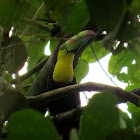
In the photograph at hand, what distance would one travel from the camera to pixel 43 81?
8.49ft

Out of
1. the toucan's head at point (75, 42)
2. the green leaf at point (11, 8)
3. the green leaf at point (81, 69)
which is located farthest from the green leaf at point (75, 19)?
the green leaf at point (81, 69)

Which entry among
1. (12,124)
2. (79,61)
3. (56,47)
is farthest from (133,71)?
(12,124)

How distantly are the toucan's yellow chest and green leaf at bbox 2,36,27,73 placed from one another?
167cm

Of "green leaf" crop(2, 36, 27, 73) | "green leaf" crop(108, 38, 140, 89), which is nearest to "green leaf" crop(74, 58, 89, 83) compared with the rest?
"green leaf" crop(108, 38, 140, 89)

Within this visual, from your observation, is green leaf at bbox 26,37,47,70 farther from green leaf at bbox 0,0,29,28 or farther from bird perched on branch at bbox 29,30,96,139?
green leaf at bbox 0,0,29,28

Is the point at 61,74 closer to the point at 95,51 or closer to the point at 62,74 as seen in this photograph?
the point at 62,74

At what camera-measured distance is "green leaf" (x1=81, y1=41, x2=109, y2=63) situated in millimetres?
2447

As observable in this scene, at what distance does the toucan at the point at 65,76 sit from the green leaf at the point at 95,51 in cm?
9

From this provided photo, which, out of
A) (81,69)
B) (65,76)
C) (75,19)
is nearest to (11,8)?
(75,19)

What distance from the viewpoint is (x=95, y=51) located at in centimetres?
249

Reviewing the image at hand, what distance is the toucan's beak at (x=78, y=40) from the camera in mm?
2210

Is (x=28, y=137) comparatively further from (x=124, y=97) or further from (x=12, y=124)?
(x=124, y=97)

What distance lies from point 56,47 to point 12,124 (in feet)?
6.56

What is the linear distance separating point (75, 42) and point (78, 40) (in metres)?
0.15
